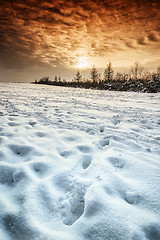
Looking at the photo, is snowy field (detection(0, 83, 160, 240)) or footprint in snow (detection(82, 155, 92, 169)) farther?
footprint in snow (detection(82, 155, 92, 169))

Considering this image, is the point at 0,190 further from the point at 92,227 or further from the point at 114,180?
the point at 114,180

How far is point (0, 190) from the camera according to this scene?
1.37m

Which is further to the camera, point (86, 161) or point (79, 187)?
point (86, 161)

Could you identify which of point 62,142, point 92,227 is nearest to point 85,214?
point 92,227

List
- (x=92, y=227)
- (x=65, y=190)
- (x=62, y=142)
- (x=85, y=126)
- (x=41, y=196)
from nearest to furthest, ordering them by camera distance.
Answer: (x=92, y=227) < (x=41, y=196) < (x=65, y=190) < (x=62, y=142) < (x=85, y=126)

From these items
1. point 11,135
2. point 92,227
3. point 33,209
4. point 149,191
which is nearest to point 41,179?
point 33,209

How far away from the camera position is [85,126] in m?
3.21

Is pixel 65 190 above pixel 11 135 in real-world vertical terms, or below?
below

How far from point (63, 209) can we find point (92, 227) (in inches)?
12.3

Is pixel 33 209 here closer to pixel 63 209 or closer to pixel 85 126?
pixel 63 209

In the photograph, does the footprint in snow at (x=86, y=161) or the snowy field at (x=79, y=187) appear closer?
the snowy field at (x=79, y=187)

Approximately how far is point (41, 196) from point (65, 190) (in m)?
0.25

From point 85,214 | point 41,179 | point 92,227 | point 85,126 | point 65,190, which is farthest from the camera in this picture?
point 85,126

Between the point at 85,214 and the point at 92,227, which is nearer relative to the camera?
the point at 92,227
